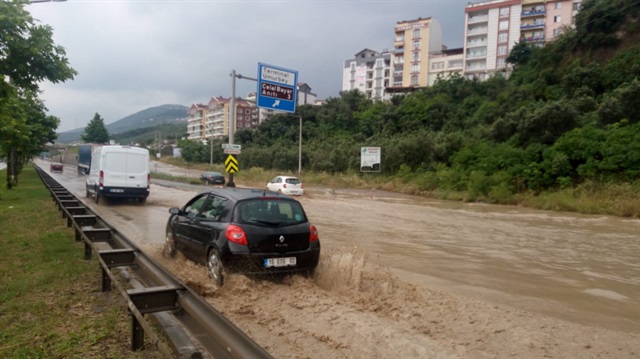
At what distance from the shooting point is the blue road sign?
20297 mm

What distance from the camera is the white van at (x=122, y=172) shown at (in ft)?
58.4

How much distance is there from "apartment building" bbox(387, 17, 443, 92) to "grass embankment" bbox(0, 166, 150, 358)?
79.5 meters

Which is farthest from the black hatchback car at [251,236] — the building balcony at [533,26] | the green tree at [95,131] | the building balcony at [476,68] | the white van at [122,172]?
the green tree at [95,131]

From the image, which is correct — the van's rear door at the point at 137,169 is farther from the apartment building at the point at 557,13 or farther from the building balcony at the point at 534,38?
the apartment building at the point at 557,13

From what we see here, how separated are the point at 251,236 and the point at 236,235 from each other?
22 centimetres

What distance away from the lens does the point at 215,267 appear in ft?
21.6

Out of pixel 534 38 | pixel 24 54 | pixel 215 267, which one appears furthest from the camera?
pixel 534 38

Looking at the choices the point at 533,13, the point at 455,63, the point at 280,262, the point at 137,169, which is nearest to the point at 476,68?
the point at 455,63

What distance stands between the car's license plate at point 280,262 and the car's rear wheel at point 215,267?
658 millimetres

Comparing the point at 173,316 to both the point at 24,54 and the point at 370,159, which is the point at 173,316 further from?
the point at 370,159

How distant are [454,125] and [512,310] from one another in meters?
47.4

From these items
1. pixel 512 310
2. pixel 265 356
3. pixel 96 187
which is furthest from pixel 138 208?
pixel 265 356

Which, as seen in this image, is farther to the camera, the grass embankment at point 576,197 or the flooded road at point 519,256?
the grass embankment at point 576,197

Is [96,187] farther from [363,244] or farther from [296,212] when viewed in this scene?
[296,212]
